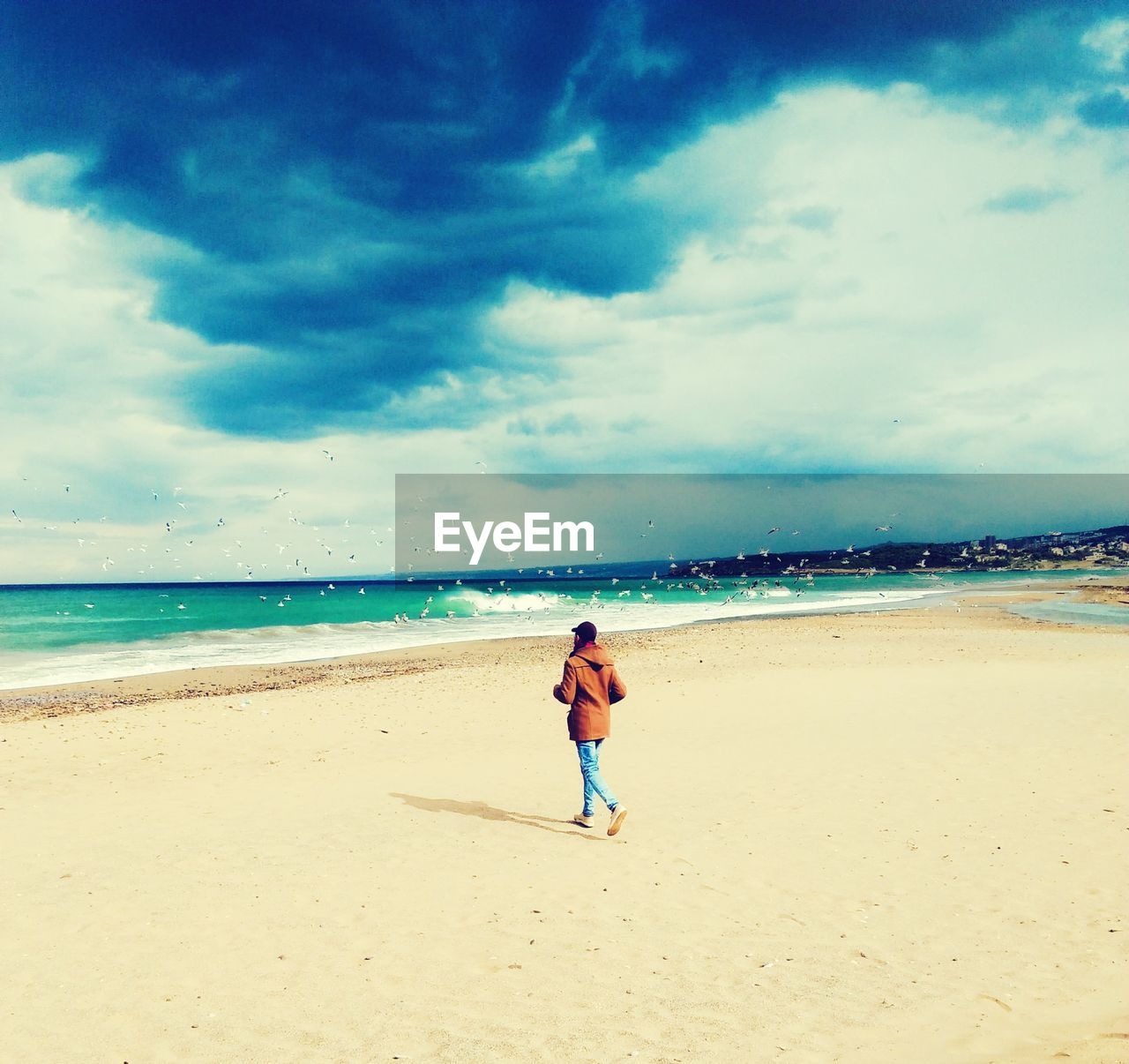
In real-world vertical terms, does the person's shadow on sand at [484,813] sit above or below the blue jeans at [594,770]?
below

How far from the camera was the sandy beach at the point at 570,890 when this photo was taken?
18.1ft

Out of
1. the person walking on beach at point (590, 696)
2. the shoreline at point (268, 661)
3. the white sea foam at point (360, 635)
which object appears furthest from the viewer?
the white sea foam at point (360, 635)

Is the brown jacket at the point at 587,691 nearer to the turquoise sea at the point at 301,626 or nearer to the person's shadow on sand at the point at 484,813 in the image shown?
the person's shadow on sand at the point at 484,813

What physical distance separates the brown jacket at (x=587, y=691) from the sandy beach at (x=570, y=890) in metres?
1.42

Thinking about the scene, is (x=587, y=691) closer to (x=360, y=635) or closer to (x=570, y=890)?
(x=570, y=890)

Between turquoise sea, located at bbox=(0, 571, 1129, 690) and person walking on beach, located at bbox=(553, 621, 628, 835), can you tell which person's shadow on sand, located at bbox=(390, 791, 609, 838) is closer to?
person walking on beach, located at bbox=(553, 621, 628, 835)

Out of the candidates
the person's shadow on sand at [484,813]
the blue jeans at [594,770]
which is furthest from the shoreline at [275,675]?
the blue jeans at [594,770]

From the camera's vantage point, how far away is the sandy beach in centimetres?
551

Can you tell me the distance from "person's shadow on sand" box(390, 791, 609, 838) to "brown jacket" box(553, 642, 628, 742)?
1419 mm

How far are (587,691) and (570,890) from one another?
90.8 inches

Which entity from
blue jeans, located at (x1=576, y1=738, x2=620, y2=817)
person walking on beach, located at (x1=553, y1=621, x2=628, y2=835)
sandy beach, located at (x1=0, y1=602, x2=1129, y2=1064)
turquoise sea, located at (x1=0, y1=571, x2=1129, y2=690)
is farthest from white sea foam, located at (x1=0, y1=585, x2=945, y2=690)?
person walking on beach, located at (x1=553, y1=621, x2=628, y2=835)

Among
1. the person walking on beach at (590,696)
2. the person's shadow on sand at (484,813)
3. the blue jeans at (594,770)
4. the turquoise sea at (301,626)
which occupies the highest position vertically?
the person walking on beach at (590,696)

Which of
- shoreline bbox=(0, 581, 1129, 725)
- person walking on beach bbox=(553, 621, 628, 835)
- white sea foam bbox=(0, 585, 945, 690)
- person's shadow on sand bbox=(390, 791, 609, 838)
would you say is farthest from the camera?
white sea foam bbox=(0, 585, 945, 690)

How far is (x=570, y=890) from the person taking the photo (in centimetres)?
800
